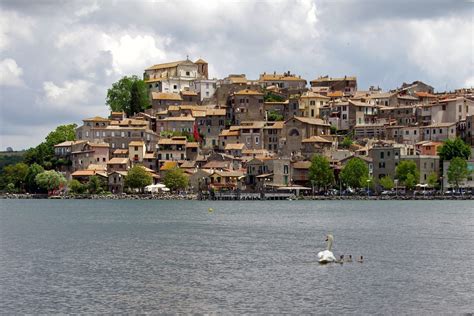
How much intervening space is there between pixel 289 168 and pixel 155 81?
1725 inches

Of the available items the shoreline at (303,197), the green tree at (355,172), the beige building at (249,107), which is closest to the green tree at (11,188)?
the shoreline at (303,197)

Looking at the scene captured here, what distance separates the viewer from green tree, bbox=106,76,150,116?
490ft

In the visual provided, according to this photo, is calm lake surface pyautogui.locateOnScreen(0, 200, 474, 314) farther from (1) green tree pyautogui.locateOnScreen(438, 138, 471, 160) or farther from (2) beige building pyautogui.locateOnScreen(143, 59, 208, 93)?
(2) beige building pyautogui.locateOnScreen(143, 59, 208, 93)

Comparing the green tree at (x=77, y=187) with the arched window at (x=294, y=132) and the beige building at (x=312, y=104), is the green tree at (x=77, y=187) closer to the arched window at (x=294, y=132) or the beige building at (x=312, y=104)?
the arched window at (x=294, y=132)

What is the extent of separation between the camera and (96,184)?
125m

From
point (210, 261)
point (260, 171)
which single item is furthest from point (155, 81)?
point (210, 261)

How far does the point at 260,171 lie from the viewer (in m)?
118

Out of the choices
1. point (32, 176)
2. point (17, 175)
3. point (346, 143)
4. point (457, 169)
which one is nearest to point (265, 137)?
point (346, 143)

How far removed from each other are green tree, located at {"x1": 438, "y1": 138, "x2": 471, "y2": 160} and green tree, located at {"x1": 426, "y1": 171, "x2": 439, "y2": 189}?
2.53 metres

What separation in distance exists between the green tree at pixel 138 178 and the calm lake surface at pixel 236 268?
48400mm

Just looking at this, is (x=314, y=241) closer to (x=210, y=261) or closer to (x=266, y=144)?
(x=210, y=261)

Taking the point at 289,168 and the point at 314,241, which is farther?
the point at 289,168

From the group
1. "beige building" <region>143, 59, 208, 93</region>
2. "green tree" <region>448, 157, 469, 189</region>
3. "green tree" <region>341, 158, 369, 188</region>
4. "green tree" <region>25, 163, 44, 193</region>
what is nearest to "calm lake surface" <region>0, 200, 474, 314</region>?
"green tree" <region>448, 157, 469, 189</region>

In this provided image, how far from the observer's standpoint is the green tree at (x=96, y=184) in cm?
12500
